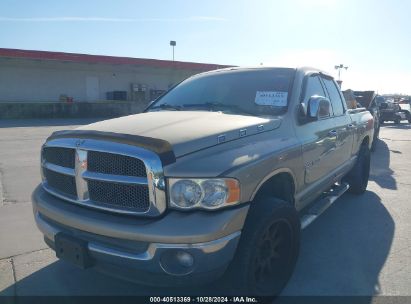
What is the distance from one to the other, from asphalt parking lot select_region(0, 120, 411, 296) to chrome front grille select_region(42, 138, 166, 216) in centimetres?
95

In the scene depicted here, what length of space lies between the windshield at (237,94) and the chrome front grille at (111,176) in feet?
4.64

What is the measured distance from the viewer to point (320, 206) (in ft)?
13.9

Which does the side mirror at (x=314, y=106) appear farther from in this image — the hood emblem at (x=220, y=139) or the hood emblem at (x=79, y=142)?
the hood emblem at (x=79, y=142)

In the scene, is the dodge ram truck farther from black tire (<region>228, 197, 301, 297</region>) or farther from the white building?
the white building

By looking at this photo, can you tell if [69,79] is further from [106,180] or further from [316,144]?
[106,180]

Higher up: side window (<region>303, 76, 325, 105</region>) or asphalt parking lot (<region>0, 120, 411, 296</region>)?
side window (<region>303, 76, 325, 105</region>)

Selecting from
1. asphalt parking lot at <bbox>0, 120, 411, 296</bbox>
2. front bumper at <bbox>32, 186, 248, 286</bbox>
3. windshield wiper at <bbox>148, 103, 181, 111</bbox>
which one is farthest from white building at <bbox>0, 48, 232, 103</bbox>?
front bumper at <bbox>32, 186, 248, 286</bbox>

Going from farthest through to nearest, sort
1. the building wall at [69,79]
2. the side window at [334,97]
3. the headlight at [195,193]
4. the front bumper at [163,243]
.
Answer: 1. the building wall at [69,79]
2. the side window at [334,97]
3. the headlight at [195,193]
4. the front bumper at [163,243]

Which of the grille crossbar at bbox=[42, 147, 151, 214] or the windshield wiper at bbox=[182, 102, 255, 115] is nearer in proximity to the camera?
the grille crossbar at bbox=[42, 147, 151, 214]

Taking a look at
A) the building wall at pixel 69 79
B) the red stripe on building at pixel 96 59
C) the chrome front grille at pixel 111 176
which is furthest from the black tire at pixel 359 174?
the building wall at pixel 69 79

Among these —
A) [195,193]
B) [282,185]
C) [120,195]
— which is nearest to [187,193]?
[195,193]

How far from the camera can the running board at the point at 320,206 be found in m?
3.75

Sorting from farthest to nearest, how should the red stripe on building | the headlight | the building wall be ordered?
the building wall
the red stripe on building
the headlight

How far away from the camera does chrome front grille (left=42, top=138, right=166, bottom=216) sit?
2.40 metres
